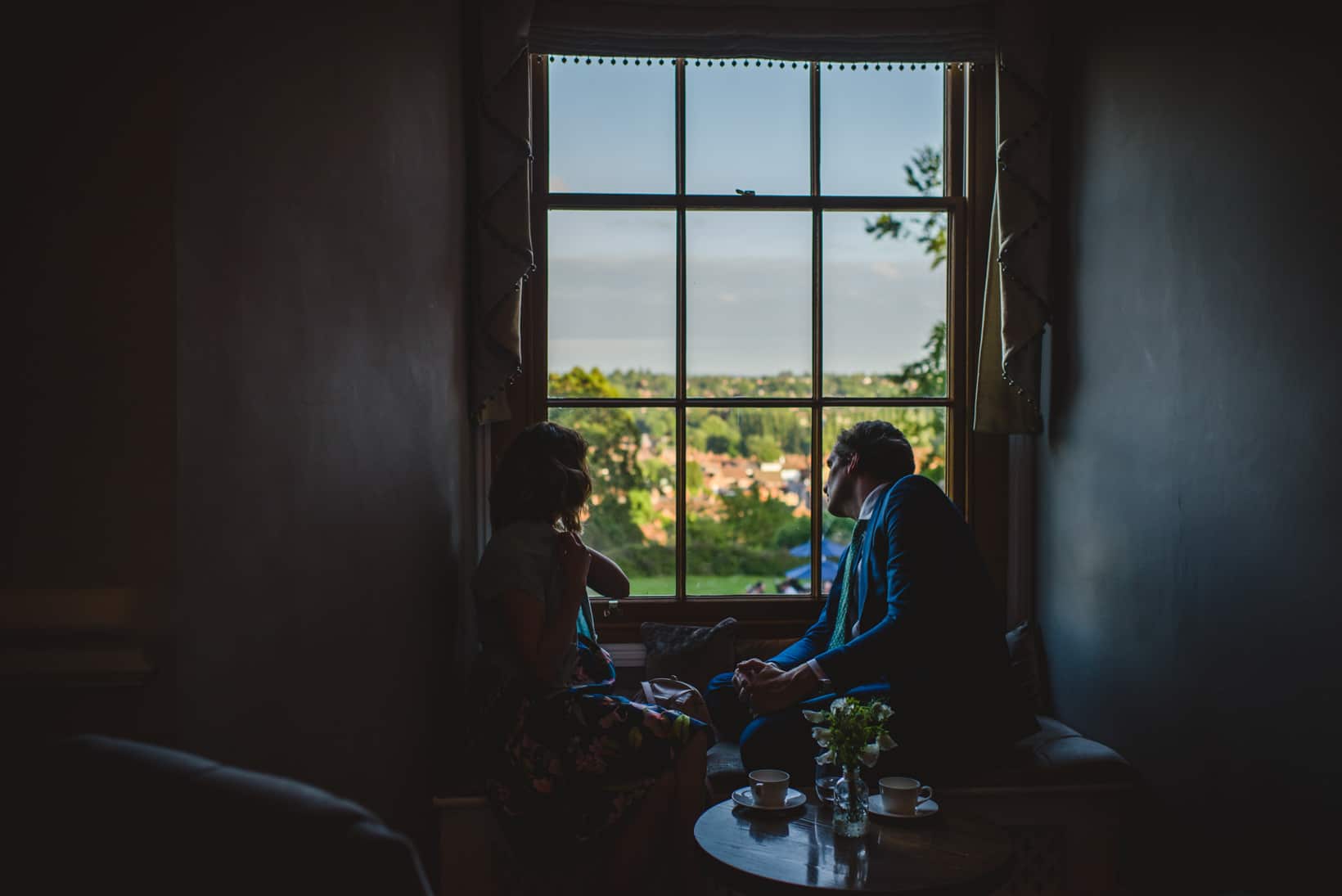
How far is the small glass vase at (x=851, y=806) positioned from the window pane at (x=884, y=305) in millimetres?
1907

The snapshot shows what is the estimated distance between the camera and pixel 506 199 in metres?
3.54

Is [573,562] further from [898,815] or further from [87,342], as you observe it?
[87,342]

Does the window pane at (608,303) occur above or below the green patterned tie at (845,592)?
above

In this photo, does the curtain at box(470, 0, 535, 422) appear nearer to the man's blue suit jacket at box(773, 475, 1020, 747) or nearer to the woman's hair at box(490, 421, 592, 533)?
the woman's hair at box(490, 421, 592, 533)

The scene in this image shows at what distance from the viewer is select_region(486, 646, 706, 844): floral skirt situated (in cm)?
262

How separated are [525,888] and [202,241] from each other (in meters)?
2.08

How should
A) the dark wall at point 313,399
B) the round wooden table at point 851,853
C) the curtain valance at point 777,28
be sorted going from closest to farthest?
the dark wall at point 313,399
the round wooden table at point 851,853
the curtain valance at point 777,28

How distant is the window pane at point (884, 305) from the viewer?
3902mm

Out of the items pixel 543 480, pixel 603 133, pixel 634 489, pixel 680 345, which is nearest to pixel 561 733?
pixel 543 480

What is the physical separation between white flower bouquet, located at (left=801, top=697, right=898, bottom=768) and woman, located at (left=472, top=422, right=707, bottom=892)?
1.78 feet

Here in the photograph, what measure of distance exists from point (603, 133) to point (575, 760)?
7.56 ft

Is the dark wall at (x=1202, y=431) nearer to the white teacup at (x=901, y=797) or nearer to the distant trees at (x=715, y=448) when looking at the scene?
the distant trees at (x=715, y=448)

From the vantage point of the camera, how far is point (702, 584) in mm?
3863

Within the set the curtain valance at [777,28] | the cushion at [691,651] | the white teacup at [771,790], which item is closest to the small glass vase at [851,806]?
the white teacup at [771,790]
